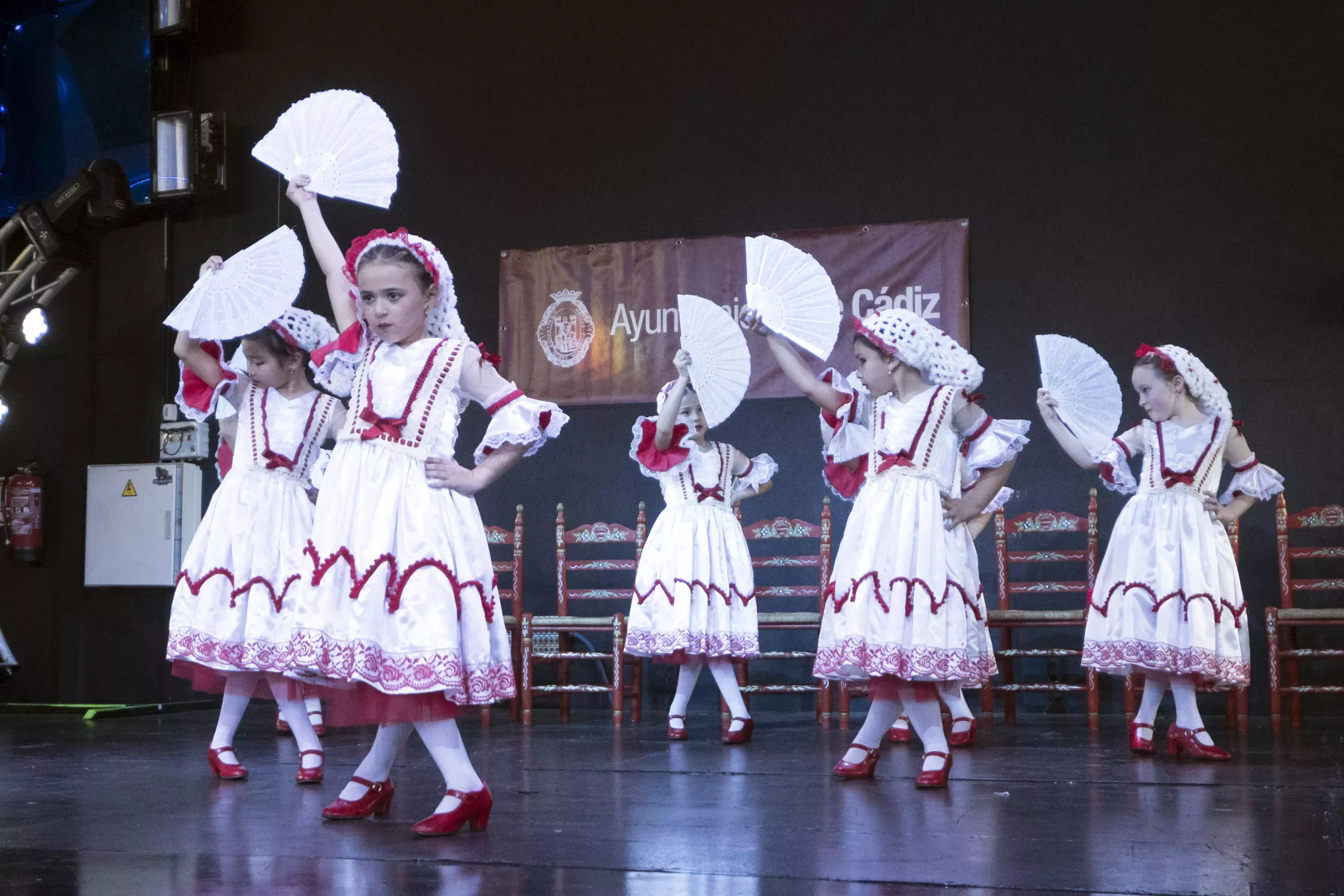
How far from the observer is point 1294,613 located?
5609 millimetres

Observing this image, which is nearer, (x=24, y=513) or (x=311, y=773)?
(x=311, y=773)

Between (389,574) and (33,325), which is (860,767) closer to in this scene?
(389,574)

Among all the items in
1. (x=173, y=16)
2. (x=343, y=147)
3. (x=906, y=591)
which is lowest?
(x=906, y=591)

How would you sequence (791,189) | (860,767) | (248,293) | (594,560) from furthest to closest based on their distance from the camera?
(791,189) < (594,560) < (860,767) < (248,293)

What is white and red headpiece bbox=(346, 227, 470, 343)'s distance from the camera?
2.92 m

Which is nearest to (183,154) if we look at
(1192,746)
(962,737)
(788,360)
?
(788,360)

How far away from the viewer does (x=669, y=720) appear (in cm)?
519

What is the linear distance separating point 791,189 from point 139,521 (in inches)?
155

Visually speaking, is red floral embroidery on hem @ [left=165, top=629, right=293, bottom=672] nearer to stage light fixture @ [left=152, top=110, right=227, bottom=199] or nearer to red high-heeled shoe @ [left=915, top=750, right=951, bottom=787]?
red high-heeled shoe @ [left=915, top=750, right=951, bottom=787]

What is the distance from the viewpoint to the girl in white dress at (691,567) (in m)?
5.24

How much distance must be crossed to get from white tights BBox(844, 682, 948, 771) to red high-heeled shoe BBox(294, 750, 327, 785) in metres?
1.51

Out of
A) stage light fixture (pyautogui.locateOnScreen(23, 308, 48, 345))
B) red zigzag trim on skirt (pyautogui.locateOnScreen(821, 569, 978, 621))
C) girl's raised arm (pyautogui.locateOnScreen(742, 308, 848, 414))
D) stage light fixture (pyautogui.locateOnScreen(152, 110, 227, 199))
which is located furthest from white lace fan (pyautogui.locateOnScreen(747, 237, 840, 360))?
stage light fixture (pyautogui.locateOnScreen(23, 308, 48, 345))

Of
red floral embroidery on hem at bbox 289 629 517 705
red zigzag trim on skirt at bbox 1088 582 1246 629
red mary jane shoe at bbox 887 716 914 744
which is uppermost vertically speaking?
red zigzag trim on skirt at bbox 1088 582 1246 629

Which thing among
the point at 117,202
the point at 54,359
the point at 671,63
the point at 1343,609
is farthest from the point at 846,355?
the point at 54,359
